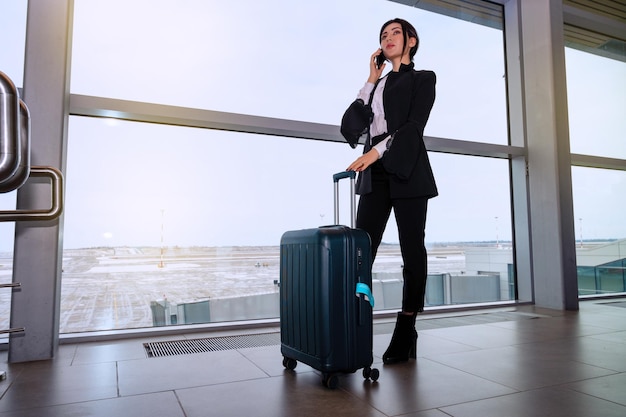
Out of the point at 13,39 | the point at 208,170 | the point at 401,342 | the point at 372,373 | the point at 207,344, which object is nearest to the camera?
the point at 372,373

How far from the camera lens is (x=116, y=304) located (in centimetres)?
265

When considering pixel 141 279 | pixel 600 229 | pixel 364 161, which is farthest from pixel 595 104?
pixel 141 279

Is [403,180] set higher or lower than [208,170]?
lower

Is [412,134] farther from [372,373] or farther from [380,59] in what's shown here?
[372,373]

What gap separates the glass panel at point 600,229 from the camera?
167 inches

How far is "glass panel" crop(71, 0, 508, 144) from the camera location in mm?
2789

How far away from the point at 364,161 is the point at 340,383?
890 millimetres

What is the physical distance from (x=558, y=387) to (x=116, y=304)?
236 cm

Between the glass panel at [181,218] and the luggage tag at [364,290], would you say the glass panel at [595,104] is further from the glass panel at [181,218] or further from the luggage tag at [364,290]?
the luggage tag at [364,290]

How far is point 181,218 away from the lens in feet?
9.23

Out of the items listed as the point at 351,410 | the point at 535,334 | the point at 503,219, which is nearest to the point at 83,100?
the point at 351,410

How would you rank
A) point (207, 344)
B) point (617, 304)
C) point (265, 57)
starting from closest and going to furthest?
point (207, 344), point (265, 57), point (617, 304)

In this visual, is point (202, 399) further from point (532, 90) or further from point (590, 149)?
point (590, 149)

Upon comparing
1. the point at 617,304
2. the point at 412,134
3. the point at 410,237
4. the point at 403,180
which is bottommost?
Answer: the point at 617,304
